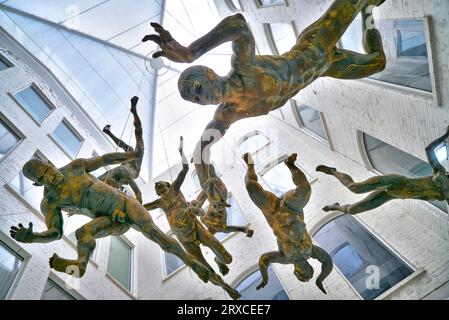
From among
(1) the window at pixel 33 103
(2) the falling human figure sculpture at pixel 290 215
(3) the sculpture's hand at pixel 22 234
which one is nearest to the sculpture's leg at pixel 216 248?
(2) the falling human figure sculpture at pixel 290 215

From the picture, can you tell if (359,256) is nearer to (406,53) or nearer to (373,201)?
(373,201)

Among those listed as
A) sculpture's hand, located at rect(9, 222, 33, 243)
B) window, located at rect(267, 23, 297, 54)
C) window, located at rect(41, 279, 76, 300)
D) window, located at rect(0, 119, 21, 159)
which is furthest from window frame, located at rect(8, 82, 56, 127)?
window, located at rect(267, 23, 297, 54)

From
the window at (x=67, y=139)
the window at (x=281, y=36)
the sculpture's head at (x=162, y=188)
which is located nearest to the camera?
the sculpture's head at (x=162, y=188)

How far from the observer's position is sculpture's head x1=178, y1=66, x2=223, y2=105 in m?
2.98

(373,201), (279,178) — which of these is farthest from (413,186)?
(279,178)

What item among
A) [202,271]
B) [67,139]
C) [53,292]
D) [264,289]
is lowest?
[264,289]

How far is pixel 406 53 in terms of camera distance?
536 centimetres

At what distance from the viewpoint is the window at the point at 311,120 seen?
987 centimetres

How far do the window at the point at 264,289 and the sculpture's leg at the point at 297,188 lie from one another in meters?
4.08

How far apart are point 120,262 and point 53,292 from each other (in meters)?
3.46

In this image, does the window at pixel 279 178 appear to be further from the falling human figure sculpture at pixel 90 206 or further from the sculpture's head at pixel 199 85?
the sculpture's head at pixel 199 85

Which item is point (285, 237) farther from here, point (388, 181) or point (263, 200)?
point (388, 181)

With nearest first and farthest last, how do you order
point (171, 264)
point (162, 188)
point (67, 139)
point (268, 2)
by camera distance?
point (162, 188) → point (268, 2) → point (67, 139) → point (171, 264)

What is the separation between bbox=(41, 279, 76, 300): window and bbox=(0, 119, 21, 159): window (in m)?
2.82
